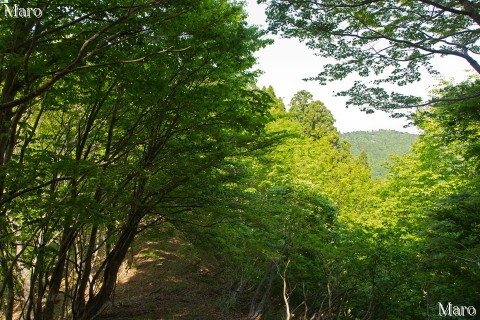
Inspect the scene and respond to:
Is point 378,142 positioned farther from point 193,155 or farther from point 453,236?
point 193,155

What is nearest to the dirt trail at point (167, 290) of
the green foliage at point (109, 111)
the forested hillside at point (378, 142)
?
the green foliage at point (109, 111)

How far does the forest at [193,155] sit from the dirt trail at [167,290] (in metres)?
0.46

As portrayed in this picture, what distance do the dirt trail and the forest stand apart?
46 centimetres

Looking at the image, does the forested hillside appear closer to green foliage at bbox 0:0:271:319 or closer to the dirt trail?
the dirt trail

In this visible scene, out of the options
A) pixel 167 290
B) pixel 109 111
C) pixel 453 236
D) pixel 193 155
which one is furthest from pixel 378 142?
pixel 109 111

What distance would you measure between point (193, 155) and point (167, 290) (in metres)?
9.87

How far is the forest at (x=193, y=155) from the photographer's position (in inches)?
164

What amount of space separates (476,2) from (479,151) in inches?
173

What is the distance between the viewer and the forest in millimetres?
4172

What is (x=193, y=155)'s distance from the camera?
7.46 m

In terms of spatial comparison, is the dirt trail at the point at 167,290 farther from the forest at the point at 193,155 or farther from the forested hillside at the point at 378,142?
the forested hillside at the point at 378,142

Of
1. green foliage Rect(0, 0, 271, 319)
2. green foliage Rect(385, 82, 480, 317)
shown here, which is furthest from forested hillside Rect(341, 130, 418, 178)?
green foliage Rect(0, 0, 271, 319)

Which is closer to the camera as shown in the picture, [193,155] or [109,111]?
[109,111]

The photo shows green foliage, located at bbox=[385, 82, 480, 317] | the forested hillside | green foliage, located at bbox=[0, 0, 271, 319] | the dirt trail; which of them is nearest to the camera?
green foliage, located at bbox=[0, 0, 271, 319]
